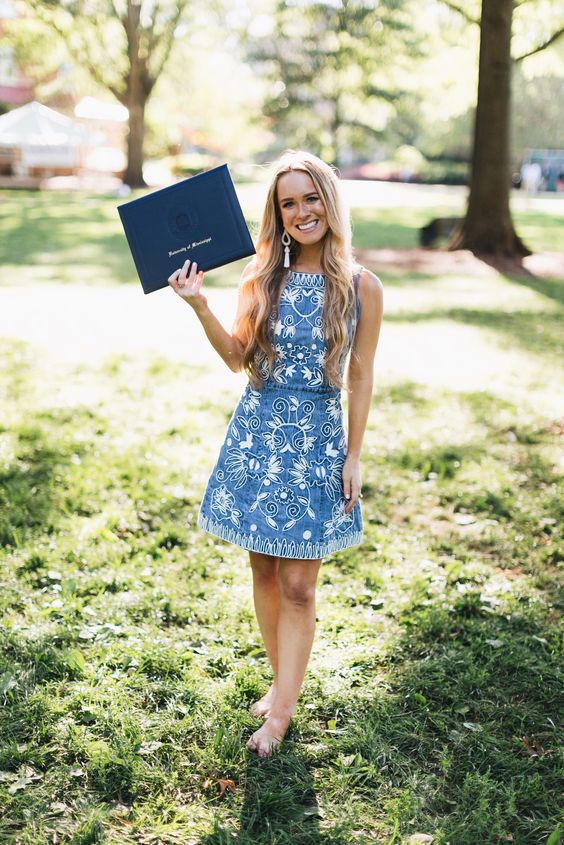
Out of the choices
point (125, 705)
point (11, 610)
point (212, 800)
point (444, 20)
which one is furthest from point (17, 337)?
point (444, 20)

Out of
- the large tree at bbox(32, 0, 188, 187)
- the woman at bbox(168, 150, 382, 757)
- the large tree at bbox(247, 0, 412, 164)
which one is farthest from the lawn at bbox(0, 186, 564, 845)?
the large tree at bbox(247, 0, 412, 164)

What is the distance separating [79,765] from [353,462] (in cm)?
134

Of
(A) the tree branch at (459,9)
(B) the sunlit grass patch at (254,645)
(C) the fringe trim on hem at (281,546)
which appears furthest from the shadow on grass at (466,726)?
(A) the tree branch at (459,9)

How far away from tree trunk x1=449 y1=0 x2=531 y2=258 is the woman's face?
10980mm

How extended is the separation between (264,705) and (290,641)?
355 mm

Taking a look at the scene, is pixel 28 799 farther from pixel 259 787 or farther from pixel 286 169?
pixel 286 169

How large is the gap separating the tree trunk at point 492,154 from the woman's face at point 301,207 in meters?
11.0

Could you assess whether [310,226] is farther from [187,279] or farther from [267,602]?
[267,602]

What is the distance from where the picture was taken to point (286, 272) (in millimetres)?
2865

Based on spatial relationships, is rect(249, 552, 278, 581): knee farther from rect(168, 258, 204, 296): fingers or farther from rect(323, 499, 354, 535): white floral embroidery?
rect(168, 258, 204, 296): fingers

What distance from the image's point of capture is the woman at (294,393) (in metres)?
2.75

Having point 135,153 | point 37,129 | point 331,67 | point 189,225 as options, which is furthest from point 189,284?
point 331,67

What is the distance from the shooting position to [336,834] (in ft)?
8.23

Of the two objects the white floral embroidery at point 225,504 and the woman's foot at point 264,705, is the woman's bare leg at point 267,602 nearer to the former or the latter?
the woman's foot at point 264,705
